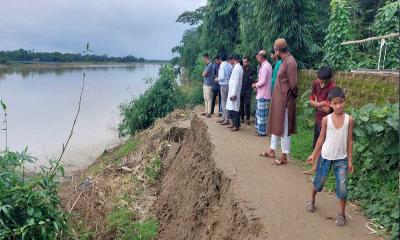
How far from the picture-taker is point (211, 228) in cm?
515

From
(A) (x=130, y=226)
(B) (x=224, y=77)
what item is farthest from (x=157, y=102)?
(A) (x=130, y=226)

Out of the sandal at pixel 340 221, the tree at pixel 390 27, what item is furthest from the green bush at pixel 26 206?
the tree at pixel 390 27

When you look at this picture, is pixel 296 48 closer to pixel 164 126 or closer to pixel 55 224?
pixel 164 126

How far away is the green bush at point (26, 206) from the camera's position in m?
4.83

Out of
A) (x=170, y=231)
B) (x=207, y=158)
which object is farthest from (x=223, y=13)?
(x=170, y=231)

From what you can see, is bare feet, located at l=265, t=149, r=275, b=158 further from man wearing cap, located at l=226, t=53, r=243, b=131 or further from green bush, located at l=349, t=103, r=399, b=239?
man wearing cap, located at l=226, t=53, r=243, b=131

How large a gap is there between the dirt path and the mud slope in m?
0.14

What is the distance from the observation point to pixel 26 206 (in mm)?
5004

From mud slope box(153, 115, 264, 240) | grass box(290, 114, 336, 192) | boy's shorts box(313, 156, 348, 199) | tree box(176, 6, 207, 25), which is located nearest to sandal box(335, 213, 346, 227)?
boy's shorts box(313, 156, 348, 199)

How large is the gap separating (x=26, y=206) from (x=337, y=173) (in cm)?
391

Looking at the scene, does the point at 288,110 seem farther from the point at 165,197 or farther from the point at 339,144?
the point at 165,197

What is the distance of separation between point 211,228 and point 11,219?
2.57m

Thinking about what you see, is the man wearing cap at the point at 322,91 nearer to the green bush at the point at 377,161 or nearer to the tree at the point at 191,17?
the green bush at the point at 377,161

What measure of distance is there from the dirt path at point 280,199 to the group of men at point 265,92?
0.44 metres
